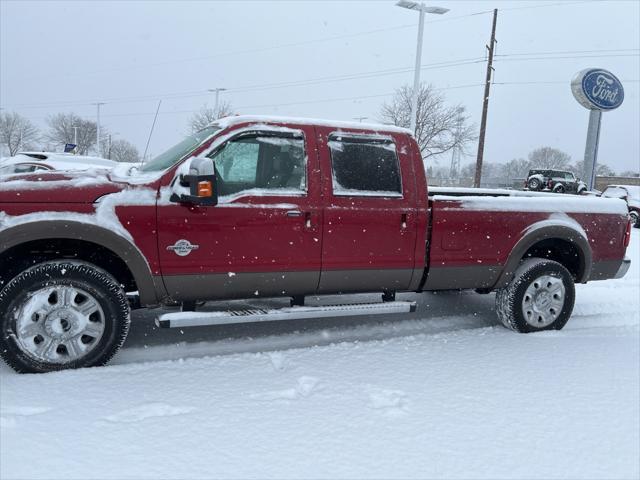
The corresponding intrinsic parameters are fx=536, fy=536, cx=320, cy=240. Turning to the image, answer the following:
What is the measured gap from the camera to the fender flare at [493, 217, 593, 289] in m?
5.04

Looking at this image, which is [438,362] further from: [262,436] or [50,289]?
[50,289]

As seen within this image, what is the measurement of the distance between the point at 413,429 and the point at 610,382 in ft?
5.99

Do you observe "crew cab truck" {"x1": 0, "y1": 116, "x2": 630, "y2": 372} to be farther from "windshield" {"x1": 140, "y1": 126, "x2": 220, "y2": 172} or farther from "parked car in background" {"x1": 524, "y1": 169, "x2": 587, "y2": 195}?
"parked car in background" {"x1": 524, "y1": 169, "x2": 587, "y2": 195}

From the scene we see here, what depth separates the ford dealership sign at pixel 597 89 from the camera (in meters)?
16.1

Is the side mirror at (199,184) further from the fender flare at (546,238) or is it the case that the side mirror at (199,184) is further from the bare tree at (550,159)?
the bare tree at (550,159)

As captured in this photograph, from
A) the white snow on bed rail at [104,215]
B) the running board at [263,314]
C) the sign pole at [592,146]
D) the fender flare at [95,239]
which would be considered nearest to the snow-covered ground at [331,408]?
the running board at [263,314]

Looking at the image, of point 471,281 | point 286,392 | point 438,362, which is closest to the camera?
point 286,392

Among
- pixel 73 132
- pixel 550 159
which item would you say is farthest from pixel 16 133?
pixel 550 159

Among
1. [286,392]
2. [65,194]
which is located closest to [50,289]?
[65,194]

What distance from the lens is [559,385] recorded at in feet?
12.8

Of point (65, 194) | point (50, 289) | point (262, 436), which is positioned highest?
point (65, 194)

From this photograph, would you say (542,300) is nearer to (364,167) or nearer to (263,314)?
(364,167)

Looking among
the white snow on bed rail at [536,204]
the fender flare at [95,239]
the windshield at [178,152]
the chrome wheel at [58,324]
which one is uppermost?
the windshield at [178,152]

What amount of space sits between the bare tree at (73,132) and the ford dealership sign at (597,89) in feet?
186
